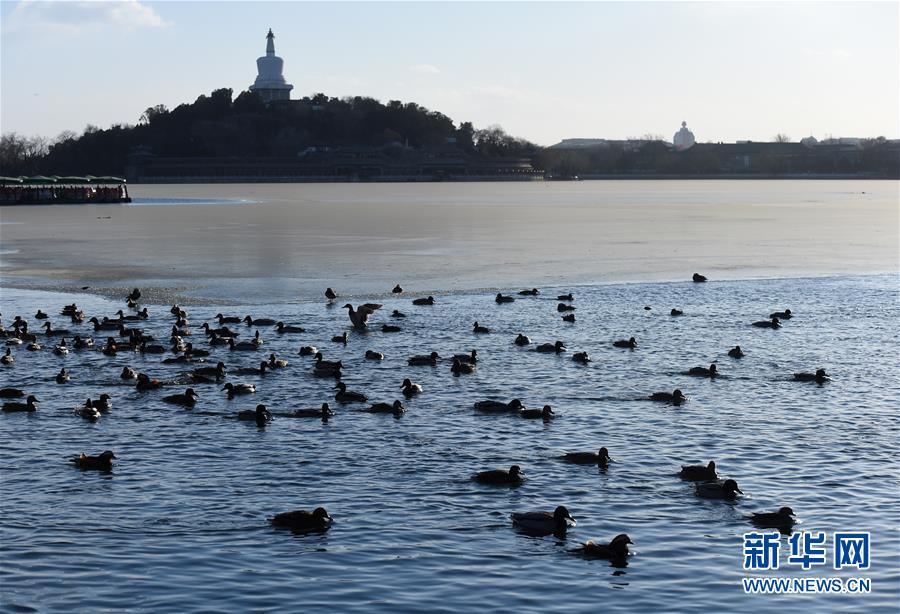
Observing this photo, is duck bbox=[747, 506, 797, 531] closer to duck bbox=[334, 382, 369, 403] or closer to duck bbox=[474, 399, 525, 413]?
duck bbox=[474, 399, 525, 413]

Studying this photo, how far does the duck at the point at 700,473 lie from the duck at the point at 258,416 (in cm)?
608

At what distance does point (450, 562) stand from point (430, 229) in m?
48.3

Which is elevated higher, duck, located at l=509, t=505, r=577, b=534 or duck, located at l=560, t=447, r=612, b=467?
duck, located at l=560, t=447, r=612, b=467

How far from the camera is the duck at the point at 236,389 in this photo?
20.0 meters

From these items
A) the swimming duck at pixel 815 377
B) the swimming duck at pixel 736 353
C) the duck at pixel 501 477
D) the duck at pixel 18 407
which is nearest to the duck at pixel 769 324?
the swimming duck at pixel 736 353

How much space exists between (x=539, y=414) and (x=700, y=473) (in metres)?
3.83

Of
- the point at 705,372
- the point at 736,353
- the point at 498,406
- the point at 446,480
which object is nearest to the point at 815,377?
the point at 705,372

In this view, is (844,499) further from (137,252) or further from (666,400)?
(137,252)

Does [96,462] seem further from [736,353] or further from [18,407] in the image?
[736,353]

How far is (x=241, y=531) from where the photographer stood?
13398 millimetres

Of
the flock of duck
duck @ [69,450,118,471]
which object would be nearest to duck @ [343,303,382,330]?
the flock of duck

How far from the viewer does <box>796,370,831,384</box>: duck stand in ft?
68.7

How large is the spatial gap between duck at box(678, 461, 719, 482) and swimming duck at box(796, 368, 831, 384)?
21.4 ft

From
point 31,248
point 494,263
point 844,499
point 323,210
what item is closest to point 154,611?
point 844,499
